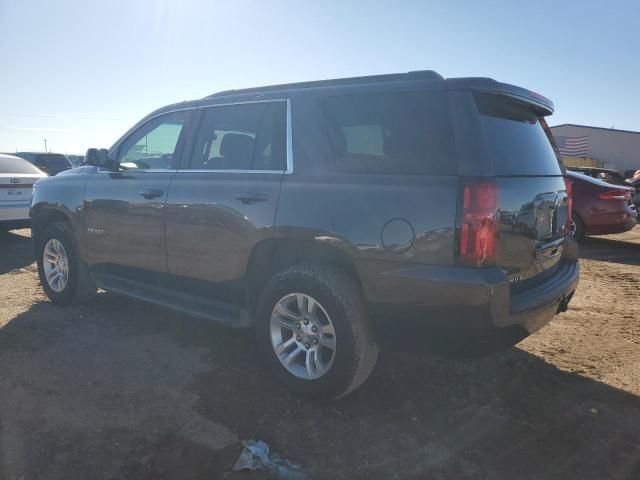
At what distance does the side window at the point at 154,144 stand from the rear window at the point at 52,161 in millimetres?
13289

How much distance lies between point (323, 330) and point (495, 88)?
1.75m

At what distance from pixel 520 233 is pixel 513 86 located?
35.3 inches

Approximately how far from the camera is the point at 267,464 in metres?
2.51

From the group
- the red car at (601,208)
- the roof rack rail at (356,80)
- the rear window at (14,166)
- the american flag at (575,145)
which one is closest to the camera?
the roof rack rail at (356,80)

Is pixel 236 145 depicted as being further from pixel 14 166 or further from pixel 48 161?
pixel 48 161

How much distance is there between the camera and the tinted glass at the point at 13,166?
28.7ft

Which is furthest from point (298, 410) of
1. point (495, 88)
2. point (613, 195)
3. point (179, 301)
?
point (613, 195)

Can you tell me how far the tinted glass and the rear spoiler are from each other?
28.1 ft

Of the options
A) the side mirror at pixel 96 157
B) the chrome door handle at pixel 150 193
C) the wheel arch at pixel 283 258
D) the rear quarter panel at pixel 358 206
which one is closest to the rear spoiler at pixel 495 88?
the rear quarter panel at pixel 358 206

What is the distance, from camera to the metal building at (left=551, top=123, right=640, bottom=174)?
109 ft

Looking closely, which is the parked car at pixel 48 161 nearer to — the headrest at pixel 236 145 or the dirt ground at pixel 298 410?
the dirt ground at pixel 298 410

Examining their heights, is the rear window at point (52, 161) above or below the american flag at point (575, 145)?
below

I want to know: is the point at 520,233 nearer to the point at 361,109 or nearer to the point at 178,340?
the point at 361,109

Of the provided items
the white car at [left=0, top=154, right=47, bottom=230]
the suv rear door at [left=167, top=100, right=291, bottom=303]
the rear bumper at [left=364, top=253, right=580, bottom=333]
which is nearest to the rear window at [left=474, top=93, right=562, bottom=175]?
the rear bumper at [left=364, top=253, right=580, bottom=333]
